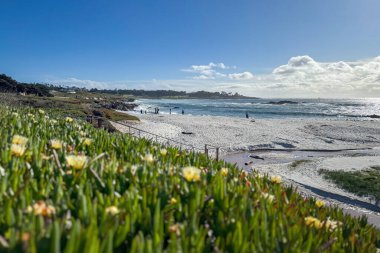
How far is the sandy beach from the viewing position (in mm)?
15000

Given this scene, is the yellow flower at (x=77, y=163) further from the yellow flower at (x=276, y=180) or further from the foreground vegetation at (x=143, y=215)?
the yellow flower at (x=276, y=180)

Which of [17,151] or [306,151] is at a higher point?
[17,151]

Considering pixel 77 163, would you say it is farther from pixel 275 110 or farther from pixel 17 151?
pixel 275 110

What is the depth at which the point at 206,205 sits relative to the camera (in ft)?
5.02

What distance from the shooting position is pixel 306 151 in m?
26.3

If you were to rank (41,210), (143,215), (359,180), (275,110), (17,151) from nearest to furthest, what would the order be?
(41,210), (143,215), (17,151), (359,180), (275,110)

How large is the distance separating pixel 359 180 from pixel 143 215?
17.4 meters

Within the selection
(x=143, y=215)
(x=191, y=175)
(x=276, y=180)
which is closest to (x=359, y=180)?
(x=276, y=180)

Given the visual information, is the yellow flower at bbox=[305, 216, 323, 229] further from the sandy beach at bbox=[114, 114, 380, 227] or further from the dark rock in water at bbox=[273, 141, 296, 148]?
the dark rock in water at bbox=[273, 141, 296, 148]

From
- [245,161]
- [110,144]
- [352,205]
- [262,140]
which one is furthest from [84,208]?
[262,140]

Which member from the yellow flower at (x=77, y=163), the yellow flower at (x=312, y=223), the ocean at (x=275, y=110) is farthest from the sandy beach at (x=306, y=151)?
the ocean at (x=275, y=110)

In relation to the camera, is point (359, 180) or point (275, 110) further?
point (275, 110)

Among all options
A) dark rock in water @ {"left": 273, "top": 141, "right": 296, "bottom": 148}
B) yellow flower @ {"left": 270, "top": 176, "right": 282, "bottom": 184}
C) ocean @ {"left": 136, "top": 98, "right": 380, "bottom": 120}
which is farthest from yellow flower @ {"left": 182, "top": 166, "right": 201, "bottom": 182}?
ocean @ {"left": 136, "top": 98, "right": 380, "bottom": 120}

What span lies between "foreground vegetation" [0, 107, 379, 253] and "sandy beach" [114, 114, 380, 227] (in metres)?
9.23
